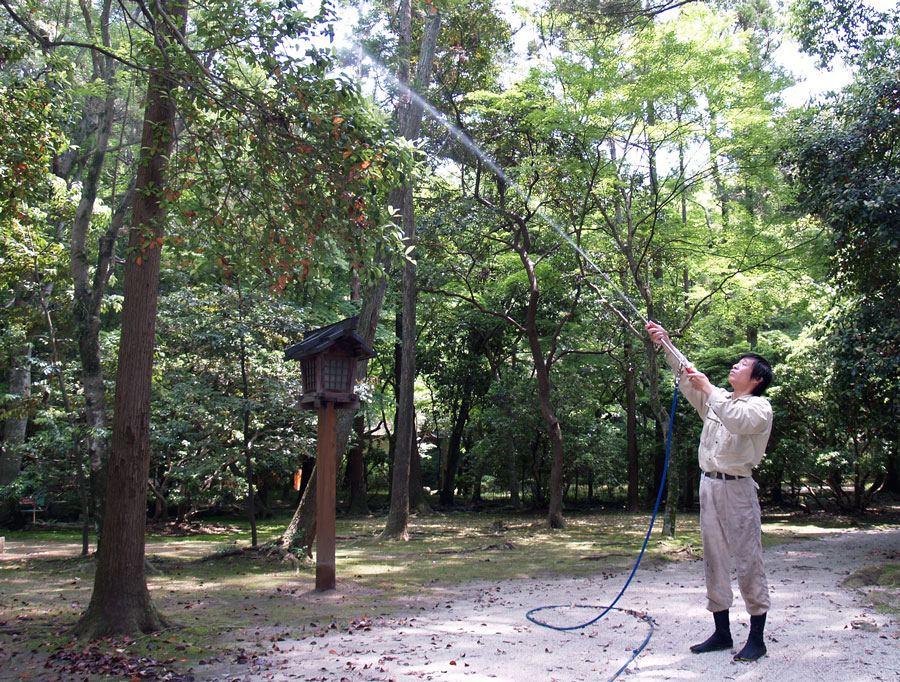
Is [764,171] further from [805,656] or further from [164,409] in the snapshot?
[164,409]

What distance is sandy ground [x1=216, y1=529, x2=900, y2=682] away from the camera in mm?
3889

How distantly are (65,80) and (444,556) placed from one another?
747cm

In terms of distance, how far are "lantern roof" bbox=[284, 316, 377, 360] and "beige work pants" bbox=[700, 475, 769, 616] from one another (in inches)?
153

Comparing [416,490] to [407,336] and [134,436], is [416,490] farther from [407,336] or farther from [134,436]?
[134,436]

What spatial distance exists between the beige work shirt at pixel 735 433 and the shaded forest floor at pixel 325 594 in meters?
1.38

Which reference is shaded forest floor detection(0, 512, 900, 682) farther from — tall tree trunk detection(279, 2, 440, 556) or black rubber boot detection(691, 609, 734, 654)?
black rubber boot detection(691, 609, 734, 654)

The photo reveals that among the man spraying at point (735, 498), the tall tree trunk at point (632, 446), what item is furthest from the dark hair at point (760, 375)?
the tall tree trunk at point (632, 446)

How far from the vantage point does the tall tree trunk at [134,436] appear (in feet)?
15.6

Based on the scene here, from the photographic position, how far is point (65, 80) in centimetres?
A: 598

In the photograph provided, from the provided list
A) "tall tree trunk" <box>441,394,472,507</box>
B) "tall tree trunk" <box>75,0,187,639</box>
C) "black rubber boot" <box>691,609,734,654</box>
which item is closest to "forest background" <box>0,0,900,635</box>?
"tall tree trunk" <box>75,0,187,639</box>

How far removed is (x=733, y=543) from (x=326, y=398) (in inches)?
161

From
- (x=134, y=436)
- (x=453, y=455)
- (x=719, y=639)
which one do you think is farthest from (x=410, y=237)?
(x=453, y=455)

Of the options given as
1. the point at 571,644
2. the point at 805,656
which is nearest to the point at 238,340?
the point at 571,644

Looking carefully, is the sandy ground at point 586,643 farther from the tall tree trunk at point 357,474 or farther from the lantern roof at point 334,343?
the tall tree trunk at point 357,474
